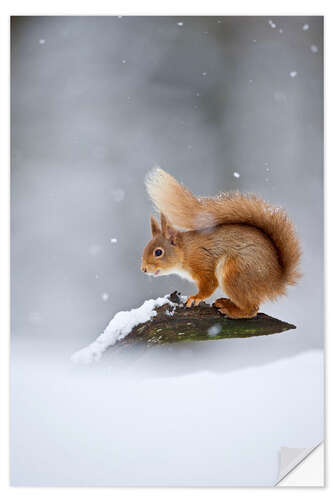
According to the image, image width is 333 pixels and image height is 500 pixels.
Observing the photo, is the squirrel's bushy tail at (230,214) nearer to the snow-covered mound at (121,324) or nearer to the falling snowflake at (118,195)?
the falling snowflake at (118,195)

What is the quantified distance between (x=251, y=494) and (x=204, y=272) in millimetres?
808

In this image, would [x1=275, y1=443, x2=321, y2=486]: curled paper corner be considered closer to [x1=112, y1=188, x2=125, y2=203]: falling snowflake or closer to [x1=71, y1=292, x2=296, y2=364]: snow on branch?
[x1=71, y1=292, x2=296, y2=364]: snow on branch

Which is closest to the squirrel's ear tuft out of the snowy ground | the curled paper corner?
the snowy ground

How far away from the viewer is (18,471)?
1962mm

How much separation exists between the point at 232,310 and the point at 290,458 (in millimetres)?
574

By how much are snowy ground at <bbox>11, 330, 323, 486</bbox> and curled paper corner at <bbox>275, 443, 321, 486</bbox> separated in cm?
2

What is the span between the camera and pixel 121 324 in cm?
191

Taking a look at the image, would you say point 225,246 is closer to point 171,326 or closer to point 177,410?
point 171,326

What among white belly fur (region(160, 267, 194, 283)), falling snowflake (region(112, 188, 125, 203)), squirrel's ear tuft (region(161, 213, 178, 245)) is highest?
falling snowflake (region(112, 188, 125, 203))

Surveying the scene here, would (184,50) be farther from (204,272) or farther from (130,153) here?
(204,272)

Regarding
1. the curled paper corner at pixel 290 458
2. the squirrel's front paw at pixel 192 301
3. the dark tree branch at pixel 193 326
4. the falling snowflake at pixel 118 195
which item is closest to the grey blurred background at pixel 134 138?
the falling snowflake at pixel 118 195

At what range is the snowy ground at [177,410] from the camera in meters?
1.92

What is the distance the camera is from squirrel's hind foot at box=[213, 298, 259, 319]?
186 cm
